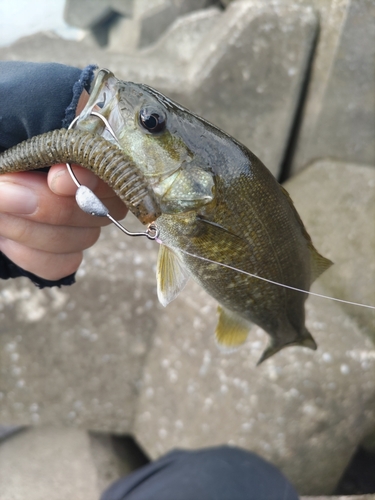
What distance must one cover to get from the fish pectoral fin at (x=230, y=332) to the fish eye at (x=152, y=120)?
1.54 ft

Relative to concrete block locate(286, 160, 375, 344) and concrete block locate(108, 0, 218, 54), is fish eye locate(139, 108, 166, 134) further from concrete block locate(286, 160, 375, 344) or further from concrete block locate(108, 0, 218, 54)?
concrete block locate(108, 0, 218, 54)

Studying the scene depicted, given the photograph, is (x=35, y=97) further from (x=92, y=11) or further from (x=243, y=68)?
(x=92, y=11)

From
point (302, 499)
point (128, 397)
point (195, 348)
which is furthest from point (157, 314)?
point (302, 499)

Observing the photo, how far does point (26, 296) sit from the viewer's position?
5.42 feet

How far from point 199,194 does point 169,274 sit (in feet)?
0.58

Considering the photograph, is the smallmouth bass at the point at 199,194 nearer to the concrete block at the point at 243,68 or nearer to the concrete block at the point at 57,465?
the concrete block at the point at 243,68

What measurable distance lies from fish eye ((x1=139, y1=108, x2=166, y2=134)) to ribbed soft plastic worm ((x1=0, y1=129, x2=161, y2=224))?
75 mm

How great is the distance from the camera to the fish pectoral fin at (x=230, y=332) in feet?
3.25

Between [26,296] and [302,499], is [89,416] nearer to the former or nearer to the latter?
[26,296]

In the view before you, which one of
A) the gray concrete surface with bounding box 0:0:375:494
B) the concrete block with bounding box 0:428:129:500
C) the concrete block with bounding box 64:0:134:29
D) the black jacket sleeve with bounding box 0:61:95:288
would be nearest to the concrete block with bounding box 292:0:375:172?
the gray concrete surface with bounding box 0:0:375:494

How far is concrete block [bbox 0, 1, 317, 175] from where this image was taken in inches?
70.9

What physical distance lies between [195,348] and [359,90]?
1361mm

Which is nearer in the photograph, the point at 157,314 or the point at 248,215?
the point at 248,215

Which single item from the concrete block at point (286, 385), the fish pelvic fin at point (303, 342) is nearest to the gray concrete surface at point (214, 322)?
the concrete block at point (286, 385)
